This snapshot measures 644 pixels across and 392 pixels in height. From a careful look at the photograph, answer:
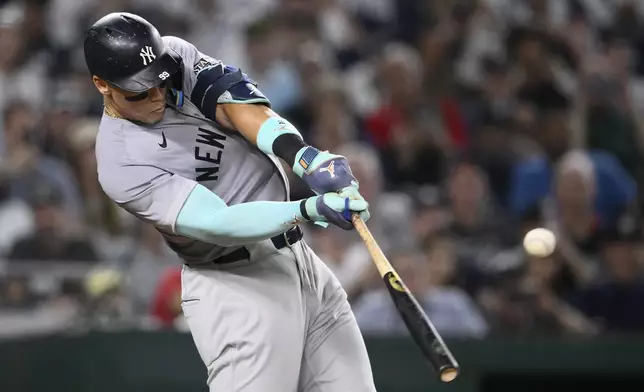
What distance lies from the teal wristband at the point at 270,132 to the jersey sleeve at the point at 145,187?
0.89 ft

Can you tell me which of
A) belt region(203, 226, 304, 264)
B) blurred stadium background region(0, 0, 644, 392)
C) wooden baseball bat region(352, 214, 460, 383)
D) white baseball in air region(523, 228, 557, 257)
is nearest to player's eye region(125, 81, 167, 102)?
belt region(203, 226, 304, 264)

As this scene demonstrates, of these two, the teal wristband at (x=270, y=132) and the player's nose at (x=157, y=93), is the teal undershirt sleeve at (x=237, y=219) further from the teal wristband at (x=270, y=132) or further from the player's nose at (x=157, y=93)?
the player's nose at (x=157, y=93)

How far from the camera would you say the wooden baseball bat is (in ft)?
11.6

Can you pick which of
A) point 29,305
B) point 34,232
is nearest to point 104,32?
point 29,305

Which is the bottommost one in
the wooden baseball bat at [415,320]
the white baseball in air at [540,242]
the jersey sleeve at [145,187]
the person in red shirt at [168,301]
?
the person in red shirt at [168,301]

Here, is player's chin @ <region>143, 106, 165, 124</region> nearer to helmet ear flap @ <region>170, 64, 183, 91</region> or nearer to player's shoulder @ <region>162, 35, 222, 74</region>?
helmet ear flap @ <region>170, 64, 183, 91</region>

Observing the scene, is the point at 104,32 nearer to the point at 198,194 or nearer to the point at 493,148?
the point at 198,194

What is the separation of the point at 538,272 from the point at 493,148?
5.76ft

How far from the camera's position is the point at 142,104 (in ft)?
12.2

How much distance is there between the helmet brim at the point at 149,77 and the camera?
11.7ft

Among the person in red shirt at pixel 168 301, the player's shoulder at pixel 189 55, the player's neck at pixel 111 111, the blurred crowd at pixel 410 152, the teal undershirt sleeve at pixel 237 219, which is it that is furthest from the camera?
the person in red shirt at pixel 168 301

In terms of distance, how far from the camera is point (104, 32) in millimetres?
3600

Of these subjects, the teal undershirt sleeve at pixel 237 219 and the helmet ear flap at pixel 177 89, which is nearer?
the teal undershirt sleeve at pixel 237 219

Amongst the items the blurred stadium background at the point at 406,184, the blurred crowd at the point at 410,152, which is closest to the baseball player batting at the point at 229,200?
the blurred stadium background at the point at 406,184
